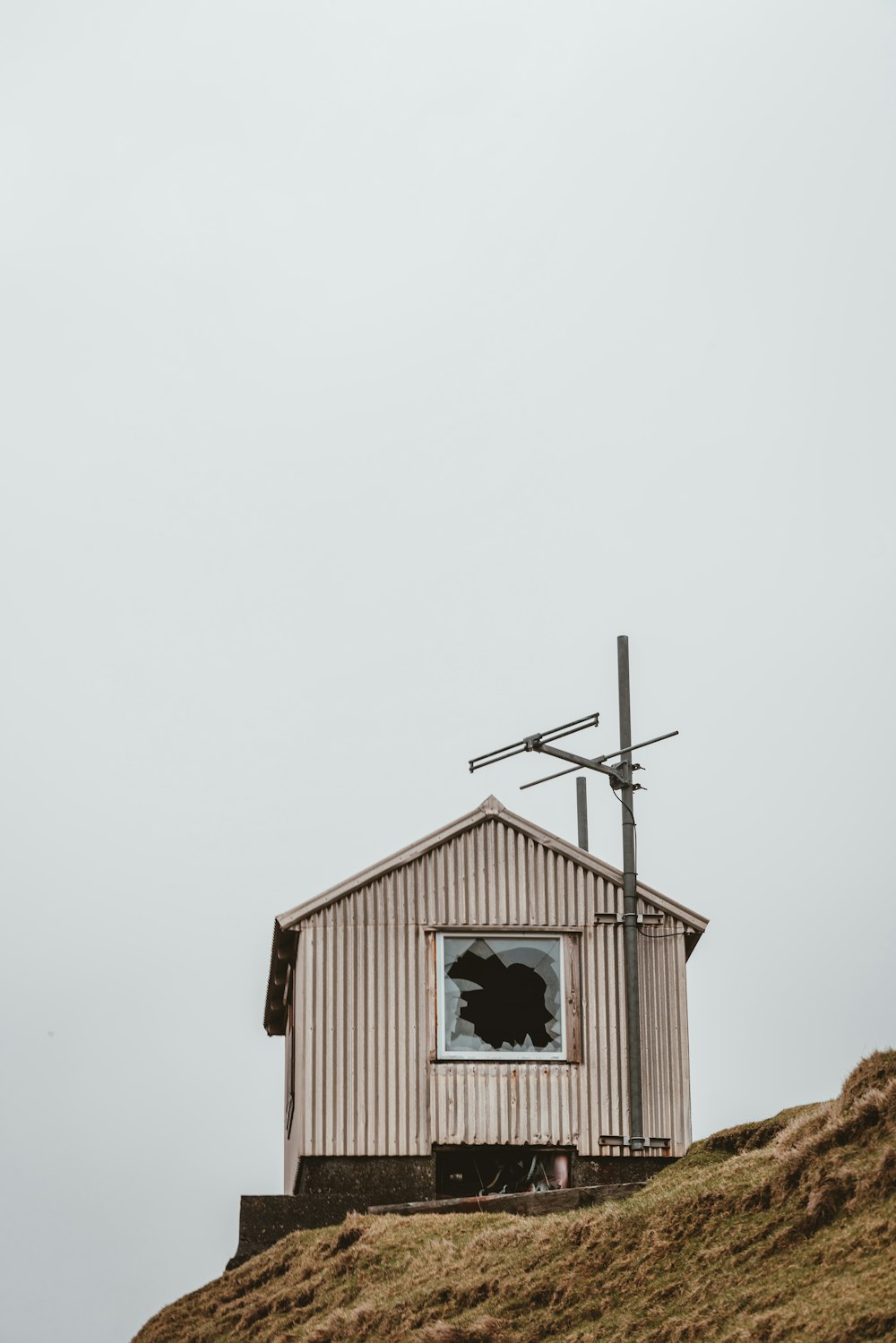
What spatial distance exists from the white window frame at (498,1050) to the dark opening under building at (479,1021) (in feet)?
0.08

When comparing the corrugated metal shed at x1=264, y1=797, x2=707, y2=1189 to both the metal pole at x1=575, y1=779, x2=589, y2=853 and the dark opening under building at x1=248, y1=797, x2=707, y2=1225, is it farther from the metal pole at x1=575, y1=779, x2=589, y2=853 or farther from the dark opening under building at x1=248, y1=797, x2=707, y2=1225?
the metal pole at x1=575, y1=779, x2=589, y2=853

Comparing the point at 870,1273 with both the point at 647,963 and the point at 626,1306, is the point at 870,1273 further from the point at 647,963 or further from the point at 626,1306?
the point at 647,963

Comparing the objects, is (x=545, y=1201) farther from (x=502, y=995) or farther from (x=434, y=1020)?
(x=502, y=995)

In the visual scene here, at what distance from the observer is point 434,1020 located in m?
25.5

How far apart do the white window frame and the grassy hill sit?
433cm

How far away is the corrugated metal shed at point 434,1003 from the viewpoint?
25203 mm

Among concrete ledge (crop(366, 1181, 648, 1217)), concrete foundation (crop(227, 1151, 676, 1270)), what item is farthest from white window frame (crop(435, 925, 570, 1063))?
concrete ledge (crop(366, 1181, 648, 1217))

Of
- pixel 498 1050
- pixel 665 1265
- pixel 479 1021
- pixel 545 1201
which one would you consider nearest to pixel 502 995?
pixel 479 1021

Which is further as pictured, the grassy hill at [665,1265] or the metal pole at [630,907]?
the metal pole at [630,907]

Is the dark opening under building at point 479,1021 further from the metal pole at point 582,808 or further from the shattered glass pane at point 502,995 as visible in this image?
the metal pole at point 582,808

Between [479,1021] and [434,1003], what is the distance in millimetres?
640

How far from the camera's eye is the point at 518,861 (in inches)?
1033

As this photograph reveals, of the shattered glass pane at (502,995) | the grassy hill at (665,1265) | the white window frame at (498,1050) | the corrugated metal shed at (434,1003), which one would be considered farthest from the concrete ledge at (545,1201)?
the shattered glass pane at (502,995)

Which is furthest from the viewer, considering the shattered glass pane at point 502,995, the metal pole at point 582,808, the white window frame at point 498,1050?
the metal pole at point 582,808
